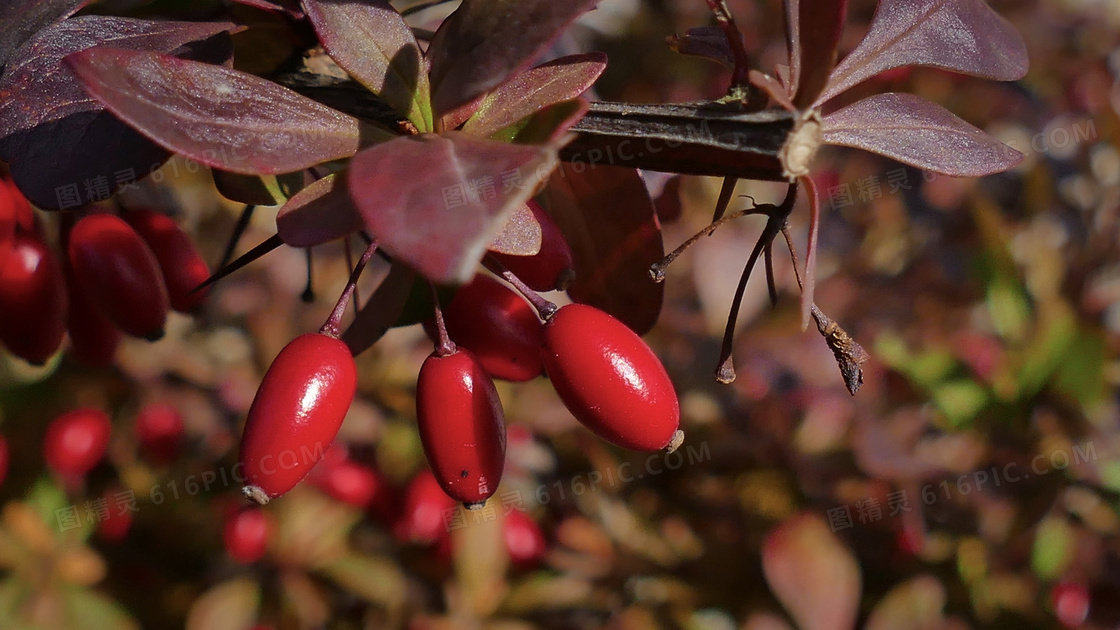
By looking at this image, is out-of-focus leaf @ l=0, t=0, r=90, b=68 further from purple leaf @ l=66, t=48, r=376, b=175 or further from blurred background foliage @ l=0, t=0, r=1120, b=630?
blurred background foliage @ l=0, t=0, r=1120, b=630

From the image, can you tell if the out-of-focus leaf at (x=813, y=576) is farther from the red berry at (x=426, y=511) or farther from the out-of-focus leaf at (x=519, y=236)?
the out-of-focus leaf at (x=519, y=236)

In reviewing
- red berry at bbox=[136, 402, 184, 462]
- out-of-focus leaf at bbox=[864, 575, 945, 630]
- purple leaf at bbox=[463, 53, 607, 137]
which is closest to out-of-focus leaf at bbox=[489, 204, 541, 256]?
purple leaf at bbox=[463, 53, 607, 137]

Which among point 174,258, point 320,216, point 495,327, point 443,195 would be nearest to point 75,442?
point 174,258

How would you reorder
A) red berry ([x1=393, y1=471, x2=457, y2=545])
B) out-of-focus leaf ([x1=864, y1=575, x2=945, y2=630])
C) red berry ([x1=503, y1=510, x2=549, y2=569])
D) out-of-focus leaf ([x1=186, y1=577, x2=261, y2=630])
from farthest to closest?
red berry ([x1=503, y1=510, x2=549, y2=569]) < red berry ([x1=393, y1=471, x2=457, y2=545]) < out-of-focus leaf ([x1=186, y1=577, x2=261, y2=630]) < out-of-focus leaf ([x1=864, y1=575, x2=945, y2=630])

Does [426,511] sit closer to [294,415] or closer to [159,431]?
[159,431]

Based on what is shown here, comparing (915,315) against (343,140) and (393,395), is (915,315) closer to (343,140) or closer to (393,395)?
(393,395)

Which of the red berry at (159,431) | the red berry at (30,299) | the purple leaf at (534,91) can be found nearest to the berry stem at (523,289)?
the purple leaf at (534,91)
